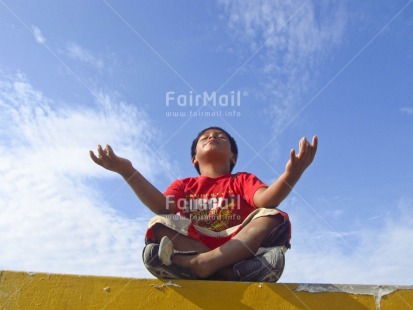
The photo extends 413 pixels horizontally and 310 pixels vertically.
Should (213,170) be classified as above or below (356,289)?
above

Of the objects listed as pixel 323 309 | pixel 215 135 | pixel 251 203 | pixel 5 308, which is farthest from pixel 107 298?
pixel 215 135

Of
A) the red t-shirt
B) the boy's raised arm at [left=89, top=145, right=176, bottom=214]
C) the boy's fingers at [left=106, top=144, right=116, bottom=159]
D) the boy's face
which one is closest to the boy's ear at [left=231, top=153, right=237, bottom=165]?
the boy's face

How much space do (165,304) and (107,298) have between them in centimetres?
21

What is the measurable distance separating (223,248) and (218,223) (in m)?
0.35

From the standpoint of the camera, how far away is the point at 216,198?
2381 millimetres

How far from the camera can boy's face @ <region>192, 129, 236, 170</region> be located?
2.71m

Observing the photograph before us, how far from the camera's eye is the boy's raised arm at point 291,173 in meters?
2.00

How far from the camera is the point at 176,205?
237 centimetres

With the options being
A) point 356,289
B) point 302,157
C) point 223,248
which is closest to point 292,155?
point 302,157

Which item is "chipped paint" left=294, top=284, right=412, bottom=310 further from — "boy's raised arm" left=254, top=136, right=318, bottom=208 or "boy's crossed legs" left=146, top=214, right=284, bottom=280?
"boy's raised arm" left=254, top=136, right=318, bottom=208

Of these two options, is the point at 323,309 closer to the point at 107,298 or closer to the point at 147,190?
the point at 107,298

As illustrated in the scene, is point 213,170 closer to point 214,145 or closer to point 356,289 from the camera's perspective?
point 214,145

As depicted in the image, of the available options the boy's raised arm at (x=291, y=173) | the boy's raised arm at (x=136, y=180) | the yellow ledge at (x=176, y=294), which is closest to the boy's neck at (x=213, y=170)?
the boy's raised arm at (x=136, y=180)

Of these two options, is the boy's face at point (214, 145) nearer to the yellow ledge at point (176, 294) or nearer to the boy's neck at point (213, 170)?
the boy's neck at point (213, 170)
